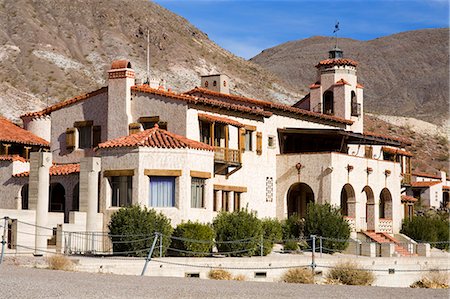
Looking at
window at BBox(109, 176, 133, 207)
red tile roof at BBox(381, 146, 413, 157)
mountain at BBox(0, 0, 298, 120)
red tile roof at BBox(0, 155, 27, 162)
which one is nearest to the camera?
window at BBox(109, 176, 133, 207)

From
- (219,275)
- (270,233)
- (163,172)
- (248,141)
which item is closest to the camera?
(219,275)

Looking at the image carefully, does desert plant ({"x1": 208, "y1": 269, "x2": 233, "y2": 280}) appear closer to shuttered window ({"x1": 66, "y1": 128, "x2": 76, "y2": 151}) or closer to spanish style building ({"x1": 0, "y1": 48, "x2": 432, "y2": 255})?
spanish style building ({"x1": 0, "y1": 48, "x2": 432, "y2": 255})

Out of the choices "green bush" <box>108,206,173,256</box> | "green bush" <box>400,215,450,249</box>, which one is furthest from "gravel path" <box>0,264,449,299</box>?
"green bush" <box>400,215,450,249</box>

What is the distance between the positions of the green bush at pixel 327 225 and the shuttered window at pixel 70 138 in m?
12.8

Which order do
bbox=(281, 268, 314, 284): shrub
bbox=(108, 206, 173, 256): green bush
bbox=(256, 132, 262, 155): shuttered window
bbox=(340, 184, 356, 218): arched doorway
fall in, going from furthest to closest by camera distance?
1. bbox=(340, 184, 356, 218): arched doorway
2. bbox=(256, 132, 262, 155): shuttered window
3. bbox=(108, 206, 173, 256): green bush
4. bbox=(281, 268, 314, 284): shrub

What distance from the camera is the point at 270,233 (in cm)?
4400

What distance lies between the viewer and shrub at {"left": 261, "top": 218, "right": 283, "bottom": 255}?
136ft

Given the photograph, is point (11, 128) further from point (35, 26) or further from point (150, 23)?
point (150, 23)

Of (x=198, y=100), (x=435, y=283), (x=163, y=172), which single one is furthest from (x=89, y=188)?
(x=435, y=283)

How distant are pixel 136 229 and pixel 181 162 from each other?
13.5 feet

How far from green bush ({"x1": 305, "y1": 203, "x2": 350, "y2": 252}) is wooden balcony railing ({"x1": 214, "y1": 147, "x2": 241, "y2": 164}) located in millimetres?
4591

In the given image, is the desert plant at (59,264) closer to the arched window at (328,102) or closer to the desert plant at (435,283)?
the desert plant at (435,283)

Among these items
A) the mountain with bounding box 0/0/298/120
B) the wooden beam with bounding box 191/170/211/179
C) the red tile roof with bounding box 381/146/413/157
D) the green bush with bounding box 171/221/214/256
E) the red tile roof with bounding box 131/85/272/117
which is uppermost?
the mountain with bounding box 0/0/298/120

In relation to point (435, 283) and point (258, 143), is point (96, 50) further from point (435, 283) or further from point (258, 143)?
point (435, 283)
